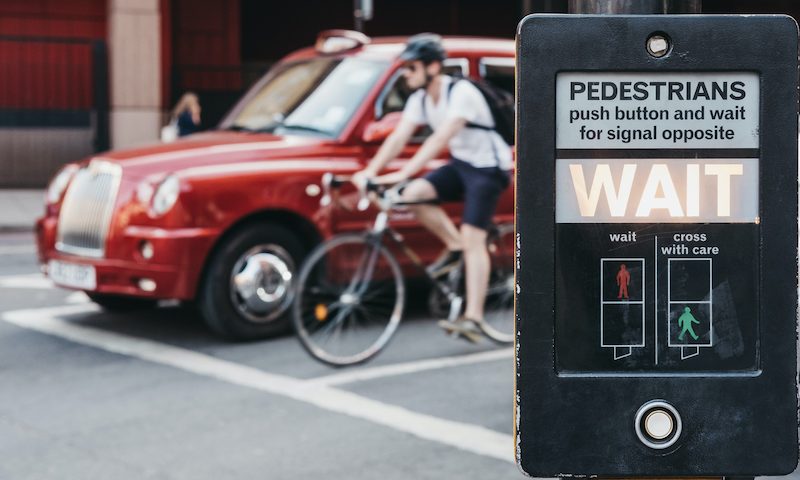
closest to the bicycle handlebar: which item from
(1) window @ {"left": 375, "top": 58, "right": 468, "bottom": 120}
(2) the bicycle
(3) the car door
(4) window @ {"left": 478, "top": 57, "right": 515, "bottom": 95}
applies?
(2) the bicycle

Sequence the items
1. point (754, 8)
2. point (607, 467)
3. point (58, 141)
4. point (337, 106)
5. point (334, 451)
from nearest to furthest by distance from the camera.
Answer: point (607, 467) < point (334, 451) < point (337, 106) < point (58, 141) < point (754, 8)

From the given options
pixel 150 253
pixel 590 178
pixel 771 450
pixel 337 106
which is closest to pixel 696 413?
pixel 771 450

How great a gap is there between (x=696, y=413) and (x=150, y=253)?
562 cm

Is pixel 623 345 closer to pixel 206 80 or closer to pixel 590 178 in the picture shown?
pixel 590 178

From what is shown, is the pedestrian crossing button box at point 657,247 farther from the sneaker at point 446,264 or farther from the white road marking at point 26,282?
the white road marking at point 26,282

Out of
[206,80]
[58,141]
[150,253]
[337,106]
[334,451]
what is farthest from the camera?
[206,80]

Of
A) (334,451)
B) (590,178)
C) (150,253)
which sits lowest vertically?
(334,451)

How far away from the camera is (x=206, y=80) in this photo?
22.2 meters

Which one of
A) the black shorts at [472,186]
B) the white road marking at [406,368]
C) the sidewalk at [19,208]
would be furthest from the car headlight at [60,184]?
the sidewalk at [19,208]

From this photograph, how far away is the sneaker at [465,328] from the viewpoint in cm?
710

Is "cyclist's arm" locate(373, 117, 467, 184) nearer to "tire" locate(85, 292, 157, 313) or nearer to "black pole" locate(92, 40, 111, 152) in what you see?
"tire" locate(85, 292, 157, 313)

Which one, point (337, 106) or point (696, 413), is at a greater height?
point (337, 106)

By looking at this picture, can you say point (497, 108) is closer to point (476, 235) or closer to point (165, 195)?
point (476, 235)

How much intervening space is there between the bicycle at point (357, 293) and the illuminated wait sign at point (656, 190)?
478cm
